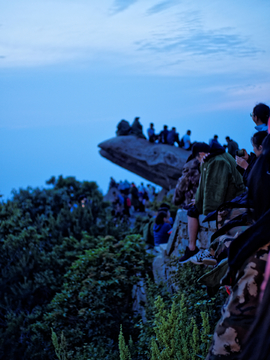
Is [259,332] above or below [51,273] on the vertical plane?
below

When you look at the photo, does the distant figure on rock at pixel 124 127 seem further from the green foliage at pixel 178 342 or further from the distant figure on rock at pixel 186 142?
the green foliage at pixel 178 342

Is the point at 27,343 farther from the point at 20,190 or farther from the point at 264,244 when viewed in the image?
the point at 20,190

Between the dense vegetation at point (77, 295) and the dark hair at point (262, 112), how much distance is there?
74.3 inches

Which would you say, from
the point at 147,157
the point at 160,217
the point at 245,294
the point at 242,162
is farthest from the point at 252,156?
the point at 147,157

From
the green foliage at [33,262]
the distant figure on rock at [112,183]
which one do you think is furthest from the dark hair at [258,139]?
the distant figure on rock at [112,183]

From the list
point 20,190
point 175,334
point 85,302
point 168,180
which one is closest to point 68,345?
point 85,302

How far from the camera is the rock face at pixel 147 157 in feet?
A: 83.7

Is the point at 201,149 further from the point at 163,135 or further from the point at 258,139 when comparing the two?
the point at 163,135

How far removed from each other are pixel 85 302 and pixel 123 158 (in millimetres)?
19547

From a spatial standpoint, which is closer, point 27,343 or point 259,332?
point 259,332

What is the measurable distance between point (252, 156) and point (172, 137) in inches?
847

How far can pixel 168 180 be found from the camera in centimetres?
2648

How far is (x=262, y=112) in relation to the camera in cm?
410

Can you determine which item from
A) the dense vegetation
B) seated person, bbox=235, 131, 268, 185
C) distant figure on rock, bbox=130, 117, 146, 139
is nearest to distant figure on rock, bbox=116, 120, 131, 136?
distant figure on rock, bbox=130, 117, 146, 139
